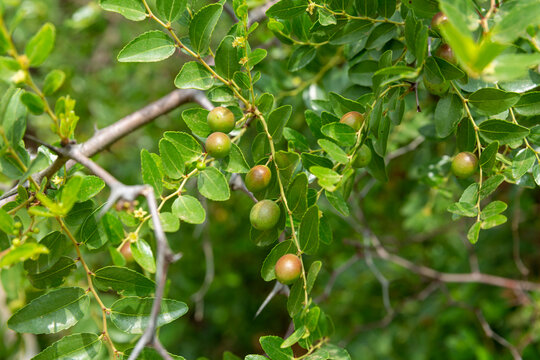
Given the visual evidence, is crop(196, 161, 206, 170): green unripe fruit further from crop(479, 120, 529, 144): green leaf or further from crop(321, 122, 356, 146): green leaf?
crop(479, 120, 529, 144): green leaf

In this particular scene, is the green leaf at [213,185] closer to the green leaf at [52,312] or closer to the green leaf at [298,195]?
the green leaf at [298,195]

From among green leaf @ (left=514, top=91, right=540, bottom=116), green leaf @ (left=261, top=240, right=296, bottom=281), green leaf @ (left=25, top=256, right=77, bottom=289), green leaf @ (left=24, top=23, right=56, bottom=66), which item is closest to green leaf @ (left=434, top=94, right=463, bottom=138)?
green leaf @ (left=514, top=91, right=540, bottom=116)

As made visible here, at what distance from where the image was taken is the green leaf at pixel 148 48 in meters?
1.28

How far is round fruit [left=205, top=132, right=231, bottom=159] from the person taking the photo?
4.14 feet

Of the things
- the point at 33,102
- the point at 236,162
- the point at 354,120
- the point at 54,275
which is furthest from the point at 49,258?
the point at 354,120

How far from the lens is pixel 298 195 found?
1.25 metres

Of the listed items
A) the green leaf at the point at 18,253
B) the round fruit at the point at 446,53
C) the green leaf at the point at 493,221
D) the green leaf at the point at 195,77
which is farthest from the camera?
the green leaf at the point at 195,77

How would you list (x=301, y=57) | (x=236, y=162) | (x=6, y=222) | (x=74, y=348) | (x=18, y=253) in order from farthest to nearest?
1. (x=301, y=57)
2. (x=236, y=162)
3. (x=74, y=348)
4. (x=6, y=222)
5. (x=18, y=253)

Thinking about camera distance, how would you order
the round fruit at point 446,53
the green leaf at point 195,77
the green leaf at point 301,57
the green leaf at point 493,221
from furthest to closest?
the green leaf at point 301,57, the green leaf at point 195,77, the round fruit at point 446,53, the green leaf at point 493,221

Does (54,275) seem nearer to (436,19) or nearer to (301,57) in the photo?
(301,57)

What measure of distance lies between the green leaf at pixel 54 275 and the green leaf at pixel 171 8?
2.29 feet

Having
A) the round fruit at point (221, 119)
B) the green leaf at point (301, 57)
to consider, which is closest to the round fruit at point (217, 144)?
the round fruit at point (221, 119)

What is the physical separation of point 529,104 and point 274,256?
0.77m

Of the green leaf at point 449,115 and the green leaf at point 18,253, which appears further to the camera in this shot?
the green leaf at point 449,115
